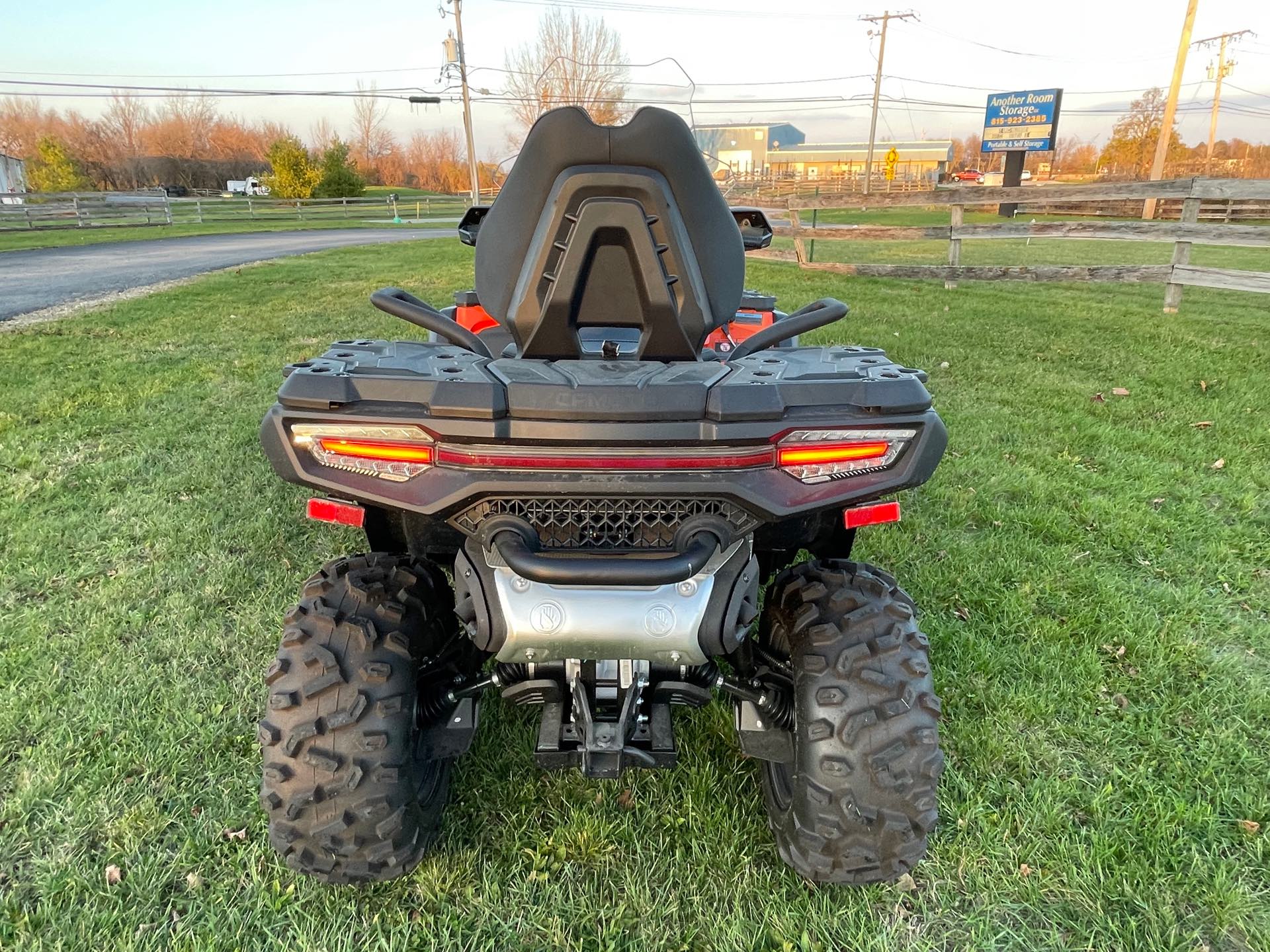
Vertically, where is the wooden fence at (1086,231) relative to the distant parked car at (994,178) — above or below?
below

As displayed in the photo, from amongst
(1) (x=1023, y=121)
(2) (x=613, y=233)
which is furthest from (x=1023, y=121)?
(2) (x=613, y=233)

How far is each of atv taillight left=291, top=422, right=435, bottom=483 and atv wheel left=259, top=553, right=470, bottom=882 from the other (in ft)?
1.43

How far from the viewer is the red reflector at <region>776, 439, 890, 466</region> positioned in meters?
1.56

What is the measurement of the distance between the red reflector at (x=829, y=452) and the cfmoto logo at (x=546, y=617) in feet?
1.80

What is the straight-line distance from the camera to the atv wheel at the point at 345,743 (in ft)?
5.57

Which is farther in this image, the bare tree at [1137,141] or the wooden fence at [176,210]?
the bare tree at [1137,141]

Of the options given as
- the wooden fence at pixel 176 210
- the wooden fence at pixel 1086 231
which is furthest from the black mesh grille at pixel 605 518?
the wooden fence at pixel 176 210

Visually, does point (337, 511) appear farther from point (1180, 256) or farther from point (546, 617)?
point (1180, 256)

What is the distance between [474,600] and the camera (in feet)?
5.52

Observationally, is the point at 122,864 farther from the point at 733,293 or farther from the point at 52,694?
the point at 733,293

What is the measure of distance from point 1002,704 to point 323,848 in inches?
82.8

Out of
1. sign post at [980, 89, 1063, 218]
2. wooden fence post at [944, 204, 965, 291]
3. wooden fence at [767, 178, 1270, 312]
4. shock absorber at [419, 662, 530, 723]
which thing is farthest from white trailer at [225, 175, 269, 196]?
shock absorber at [419, 662, 530, 723]

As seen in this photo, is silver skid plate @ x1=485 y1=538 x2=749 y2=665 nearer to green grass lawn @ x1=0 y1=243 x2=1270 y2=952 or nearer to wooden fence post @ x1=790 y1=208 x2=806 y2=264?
green grass lawn @ x1=0 y1=243 x2=1270 y2=952

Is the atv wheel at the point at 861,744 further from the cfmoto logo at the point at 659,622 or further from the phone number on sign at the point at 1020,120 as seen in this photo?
the phone number on sign at the point at 1020,120
